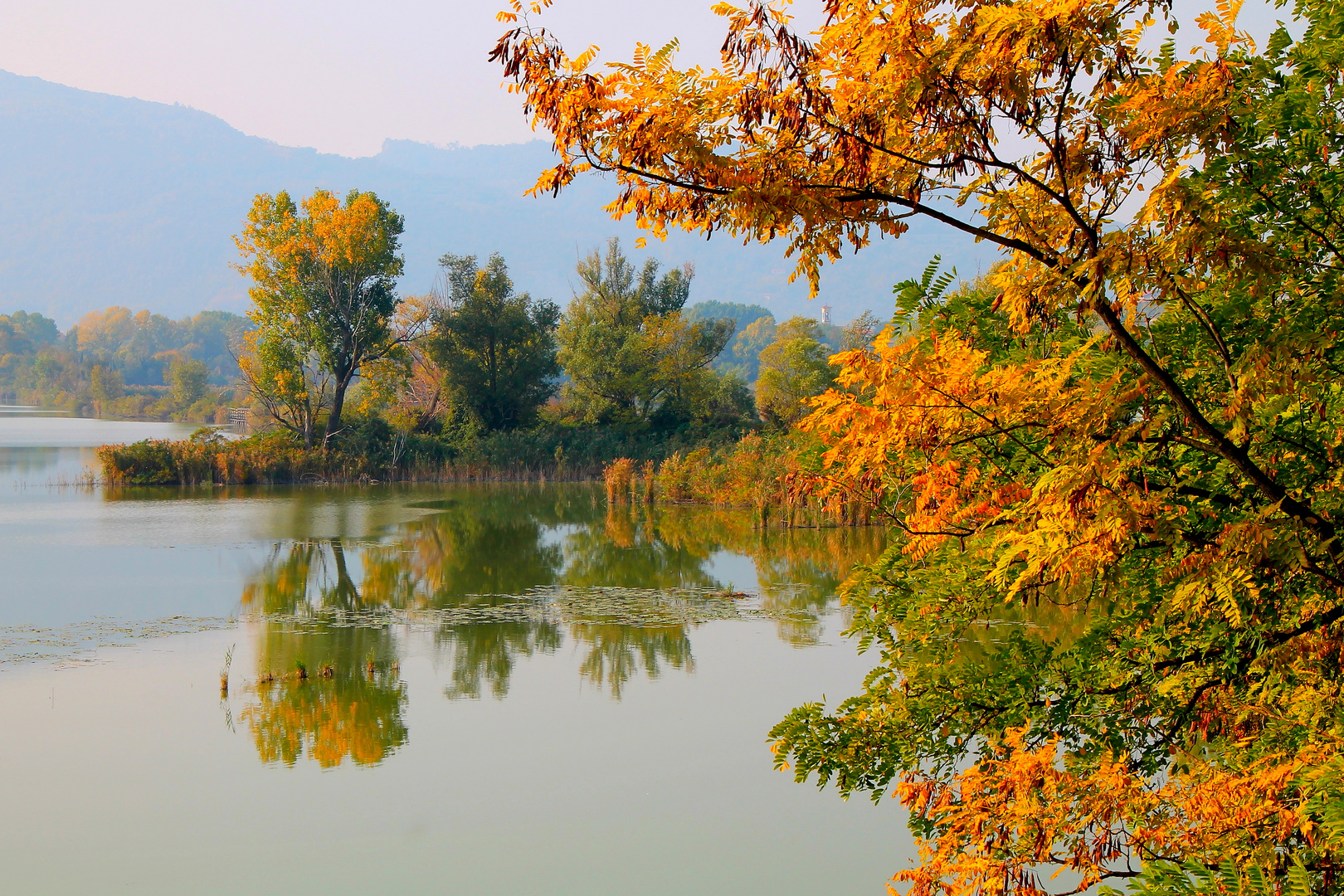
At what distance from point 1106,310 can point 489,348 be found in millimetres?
33641

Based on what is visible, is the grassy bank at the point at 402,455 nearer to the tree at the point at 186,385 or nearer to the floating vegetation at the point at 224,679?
the floating vegetation at the point at 224,679

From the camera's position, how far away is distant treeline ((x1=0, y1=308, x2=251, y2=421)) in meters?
68.1

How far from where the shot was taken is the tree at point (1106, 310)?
2.82 meters

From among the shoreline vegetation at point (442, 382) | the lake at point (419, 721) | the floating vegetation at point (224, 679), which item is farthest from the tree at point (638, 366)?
the floating vegetation at point (224, 679)

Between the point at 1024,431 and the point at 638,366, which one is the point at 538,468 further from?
the point at 1024,431

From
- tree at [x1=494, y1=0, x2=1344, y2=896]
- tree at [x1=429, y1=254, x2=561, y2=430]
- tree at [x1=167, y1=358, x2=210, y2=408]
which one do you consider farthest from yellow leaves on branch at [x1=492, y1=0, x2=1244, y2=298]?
tree at [x1=167, y1=358, x2=210, y2=408]

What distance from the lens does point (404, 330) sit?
34.9 metres

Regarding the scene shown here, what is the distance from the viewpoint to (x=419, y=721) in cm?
838

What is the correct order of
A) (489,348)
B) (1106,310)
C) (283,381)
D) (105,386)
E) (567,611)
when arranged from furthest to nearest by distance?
(105,386) < (489,348) < (283,381) < (567,611) < (1106,310)

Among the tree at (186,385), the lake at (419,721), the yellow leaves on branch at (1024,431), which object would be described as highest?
the tree at (186,385)

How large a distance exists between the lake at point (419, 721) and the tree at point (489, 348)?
706 inches

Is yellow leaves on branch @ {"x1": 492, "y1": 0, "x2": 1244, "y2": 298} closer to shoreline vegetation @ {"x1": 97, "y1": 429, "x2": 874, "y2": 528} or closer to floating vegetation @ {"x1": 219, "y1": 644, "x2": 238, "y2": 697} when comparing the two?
floating vegetation @ {"x1": 219, "y1": 644, "x2": 238, "y2": 697}

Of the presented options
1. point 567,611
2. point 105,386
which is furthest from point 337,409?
point 105,386

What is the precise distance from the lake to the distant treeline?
37.8 meters
